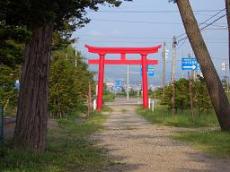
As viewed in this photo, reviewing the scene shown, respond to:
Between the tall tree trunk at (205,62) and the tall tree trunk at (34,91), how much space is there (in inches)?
Answer: 400

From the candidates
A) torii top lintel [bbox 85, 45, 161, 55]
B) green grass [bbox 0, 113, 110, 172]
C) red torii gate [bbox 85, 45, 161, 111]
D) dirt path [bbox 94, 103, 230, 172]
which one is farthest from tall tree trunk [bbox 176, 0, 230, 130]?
torii top lintel [bbox 85, 45, 161, 55]

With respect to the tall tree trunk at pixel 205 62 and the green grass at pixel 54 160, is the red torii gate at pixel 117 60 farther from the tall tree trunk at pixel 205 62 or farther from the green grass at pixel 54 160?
the green grass at pixel 54 160

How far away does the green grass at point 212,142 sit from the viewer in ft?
52.7

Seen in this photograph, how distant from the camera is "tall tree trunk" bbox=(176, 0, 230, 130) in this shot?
74.7 feet

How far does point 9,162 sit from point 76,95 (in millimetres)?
23168

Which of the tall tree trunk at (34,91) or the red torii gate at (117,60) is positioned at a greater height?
the red torii gate at (117,60)

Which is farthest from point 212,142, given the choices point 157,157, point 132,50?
point 132,50

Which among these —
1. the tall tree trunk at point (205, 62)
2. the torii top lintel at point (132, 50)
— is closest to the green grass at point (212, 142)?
the tall tree trunk at point (205, 62)

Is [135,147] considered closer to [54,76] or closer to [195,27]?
[195,27]

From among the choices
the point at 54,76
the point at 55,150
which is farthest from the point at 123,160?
the point at 54,76

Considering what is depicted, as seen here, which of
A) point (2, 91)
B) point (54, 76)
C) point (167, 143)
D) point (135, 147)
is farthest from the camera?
point (54, 76)

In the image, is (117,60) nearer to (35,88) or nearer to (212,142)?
(212,142)

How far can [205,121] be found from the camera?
101ft

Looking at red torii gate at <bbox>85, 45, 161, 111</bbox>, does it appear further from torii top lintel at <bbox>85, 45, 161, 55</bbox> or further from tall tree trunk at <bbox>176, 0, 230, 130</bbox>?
tall tree trunk at <bbox>176, 0, 230, 130</bbox>
